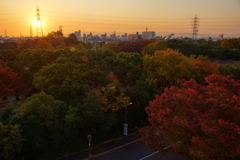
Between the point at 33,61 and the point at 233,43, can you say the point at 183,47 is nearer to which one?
the point at 233,43

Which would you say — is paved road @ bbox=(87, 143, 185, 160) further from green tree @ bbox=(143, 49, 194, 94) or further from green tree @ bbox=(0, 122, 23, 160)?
green tree @ bbox=(143, 49, 194, 94)

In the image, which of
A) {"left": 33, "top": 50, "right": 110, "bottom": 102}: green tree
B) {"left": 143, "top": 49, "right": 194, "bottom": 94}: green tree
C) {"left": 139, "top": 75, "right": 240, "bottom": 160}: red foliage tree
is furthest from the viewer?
{"left": 143, "top": 49, "right": 194, "bottom": 94}: green tree

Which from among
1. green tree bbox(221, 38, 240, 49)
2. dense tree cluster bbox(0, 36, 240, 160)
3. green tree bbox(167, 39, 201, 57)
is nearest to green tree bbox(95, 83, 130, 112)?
dense tree cluster bbox(0, 36, 240, 160)

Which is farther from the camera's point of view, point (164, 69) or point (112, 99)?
point (164, 69)

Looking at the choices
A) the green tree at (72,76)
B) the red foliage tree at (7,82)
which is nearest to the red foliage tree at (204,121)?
the green tree at (72,76)

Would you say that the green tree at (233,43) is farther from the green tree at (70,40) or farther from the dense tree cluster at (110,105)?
the green tree at (70,40)

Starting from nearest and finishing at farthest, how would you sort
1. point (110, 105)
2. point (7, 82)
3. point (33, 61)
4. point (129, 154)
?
1. point (129, 154)
2. point (110, 105)
3. point (7, 82)
4. point (33, 61)

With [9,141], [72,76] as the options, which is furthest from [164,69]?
[9,141]

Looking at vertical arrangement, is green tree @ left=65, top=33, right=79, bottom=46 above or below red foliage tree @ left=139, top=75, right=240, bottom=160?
above
